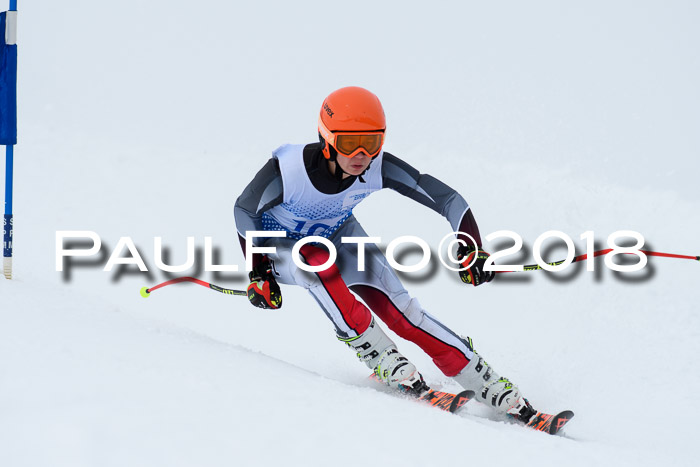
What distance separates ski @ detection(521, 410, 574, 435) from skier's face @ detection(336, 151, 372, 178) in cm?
148

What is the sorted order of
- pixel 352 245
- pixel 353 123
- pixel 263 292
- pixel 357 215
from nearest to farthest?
pixel 353 123, pixel 263 292, pixel 352 245, pixel 357 215

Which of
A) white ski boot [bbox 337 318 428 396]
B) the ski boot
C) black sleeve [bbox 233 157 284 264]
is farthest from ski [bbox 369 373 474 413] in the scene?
black sleeve [bbox 233 157 284 264]

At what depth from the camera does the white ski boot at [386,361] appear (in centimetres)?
371

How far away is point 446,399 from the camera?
356 cm

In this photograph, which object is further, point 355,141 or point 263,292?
point 263,292

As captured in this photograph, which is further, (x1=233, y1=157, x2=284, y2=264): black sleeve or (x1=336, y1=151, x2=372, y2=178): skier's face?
(x1=233, y1=157, x2=284, y2=264): black sleeve

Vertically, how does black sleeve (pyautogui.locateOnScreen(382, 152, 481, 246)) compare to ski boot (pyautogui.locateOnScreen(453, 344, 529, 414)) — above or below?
above

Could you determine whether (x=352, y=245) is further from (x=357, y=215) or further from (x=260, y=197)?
(x=357, y=215)

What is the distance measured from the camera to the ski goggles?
348cm

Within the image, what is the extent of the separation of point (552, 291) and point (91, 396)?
14.3 feet

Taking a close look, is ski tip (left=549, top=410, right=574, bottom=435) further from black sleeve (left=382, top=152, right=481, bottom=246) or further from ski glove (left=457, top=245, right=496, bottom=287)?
black sleeve (left=382, top=152, right=481, bottom=246)

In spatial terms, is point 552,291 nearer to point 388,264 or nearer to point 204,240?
point 388,264

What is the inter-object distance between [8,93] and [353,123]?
2.36 metres

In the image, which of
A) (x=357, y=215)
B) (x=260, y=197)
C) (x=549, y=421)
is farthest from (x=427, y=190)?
(x=357, y=215)
